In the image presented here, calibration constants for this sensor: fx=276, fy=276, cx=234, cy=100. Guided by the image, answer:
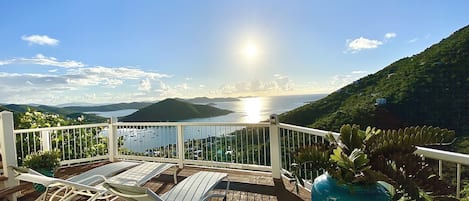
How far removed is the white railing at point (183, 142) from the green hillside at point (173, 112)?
3.37 ft

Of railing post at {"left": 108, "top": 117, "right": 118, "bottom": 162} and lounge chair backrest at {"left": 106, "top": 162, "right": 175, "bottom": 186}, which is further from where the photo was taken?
railing post at {"left": 108, "top": 117, "right": 118, "bottom": 162}

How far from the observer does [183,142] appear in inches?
240

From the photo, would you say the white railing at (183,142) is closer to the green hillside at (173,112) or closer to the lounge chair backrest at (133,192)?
the green hillside at (173,112)

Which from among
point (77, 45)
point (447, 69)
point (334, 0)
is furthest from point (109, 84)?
point (447, 69)

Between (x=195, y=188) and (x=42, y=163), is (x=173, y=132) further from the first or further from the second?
(x=195, y=188)

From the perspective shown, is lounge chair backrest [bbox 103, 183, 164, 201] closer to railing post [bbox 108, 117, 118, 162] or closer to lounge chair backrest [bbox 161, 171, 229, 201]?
lounge chair backrest [bbox 161, 171, 229, 201]

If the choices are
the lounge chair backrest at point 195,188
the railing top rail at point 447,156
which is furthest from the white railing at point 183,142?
the railing top rail at point 447,156

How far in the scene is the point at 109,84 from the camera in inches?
510

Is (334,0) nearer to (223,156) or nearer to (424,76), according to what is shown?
(424,76)

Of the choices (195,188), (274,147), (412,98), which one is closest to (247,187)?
(274,147)

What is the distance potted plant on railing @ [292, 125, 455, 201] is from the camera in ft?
5.12

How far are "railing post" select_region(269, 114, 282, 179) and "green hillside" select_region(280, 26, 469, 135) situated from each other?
3.87 metres

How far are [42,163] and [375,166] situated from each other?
491 cm

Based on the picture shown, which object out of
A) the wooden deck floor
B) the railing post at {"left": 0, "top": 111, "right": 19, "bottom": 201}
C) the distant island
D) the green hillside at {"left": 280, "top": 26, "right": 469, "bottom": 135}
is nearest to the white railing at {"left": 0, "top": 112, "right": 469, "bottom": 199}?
the railing post at {"left": 0, "top": 111, "right": 19, "bottom": 201}
